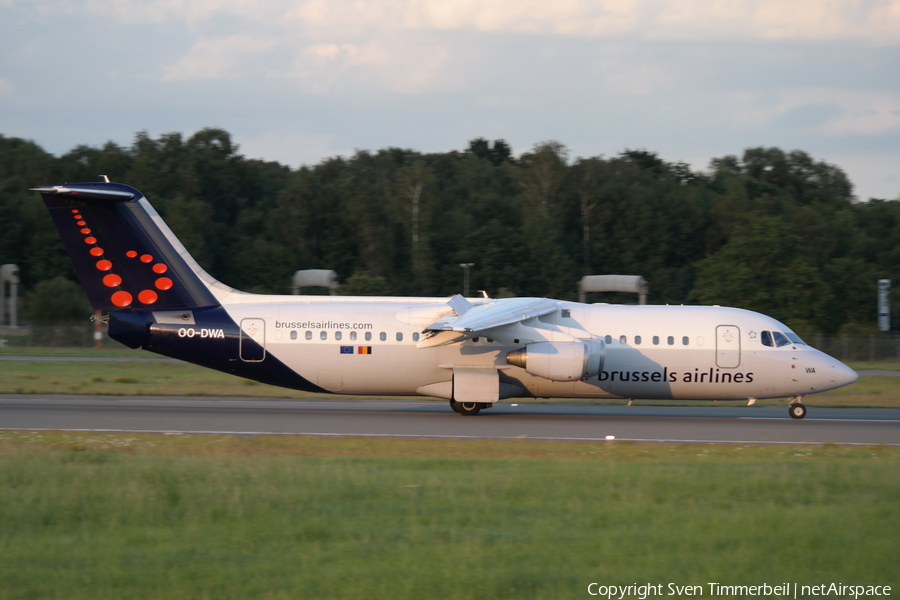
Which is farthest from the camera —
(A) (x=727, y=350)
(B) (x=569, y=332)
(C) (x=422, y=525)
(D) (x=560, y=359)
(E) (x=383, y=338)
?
(A) (x=727, y=350)

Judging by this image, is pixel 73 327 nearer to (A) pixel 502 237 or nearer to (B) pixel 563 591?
(A) pixel 502 237

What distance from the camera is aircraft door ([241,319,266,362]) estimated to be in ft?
72.2

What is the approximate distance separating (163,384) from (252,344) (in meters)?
8.84

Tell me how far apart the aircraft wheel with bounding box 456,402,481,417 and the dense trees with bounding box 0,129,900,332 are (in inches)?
1316

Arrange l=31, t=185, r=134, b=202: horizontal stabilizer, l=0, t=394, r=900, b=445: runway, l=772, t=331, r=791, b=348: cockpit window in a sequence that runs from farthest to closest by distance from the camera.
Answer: l=772, t=331, r=791, b=348: cockpit window, l=31, t=185, r=134, b=202: horizontal stabilizer, l=0, t=394, r=900, b=445: runway

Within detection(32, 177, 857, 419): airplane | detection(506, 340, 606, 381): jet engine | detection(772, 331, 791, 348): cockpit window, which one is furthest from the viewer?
detection(772, 331, 791, 348): cockpit window

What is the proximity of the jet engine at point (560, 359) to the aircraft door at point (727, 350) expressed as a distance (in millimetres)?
3575

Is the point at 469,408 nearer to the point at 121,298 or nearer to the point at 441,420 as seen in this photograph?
the point at 441,420

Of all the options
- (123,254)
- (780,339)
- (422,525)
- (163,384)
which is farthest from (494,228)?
(422,525)

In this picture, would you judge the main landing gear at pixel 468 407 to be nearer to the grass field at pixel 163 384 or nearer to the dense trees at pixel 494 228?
the grass field at pixel 163 384

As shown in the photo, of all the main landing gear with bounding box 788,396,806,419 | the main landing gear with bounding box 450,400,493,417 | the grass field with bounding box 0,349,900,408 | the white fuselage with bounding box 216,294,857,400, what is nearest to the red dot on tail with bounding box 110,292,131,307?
the white fuselage with bounding box 216,294,857,400

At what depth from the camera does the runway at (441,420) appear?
61.4 ft

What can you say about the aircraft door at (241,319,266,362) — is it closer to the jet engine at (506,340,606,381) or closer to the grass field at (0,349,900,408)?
the grass field at (0,349,900,408)

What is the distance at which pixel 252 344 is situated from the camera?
867 inches
